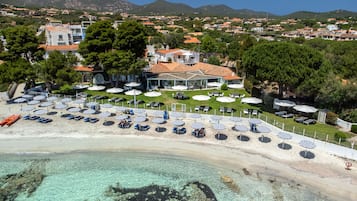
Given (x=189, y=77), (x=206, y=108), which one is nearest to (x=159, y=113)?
(x=206, y=108)

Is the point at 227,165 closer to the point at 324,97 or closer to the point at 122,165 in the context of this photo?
the point at 122,165

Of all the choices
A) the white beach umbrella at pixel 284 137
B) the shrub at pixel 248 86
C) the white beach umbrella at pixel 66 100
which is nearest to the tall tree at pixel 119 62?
the white beach umbrella at pixel 66 100

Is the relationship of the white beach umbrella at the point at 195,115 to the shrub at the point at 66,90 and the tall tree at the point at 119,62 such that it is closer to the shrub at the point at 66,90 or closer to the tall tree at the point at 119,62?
the tall tree at the point at 119,62

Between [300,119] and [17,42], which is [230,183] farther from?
[17,42]

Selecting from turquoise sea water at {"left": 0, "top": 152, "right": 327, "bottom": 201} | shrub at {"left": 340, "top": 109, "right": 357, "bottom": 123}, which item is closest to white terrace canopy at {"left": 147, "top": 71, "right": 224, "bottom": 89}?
shrub at {"left": 340, "top": 109, "right": 357, "bottom": 123}

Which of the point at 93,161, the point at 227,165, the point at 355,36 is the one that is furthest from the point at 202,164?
the point at 355,36

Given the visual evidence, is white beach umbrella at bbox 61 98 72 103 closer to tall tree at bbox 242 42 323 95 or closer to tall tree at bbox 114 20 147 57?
tall tree at bbox 114 20 147 57
